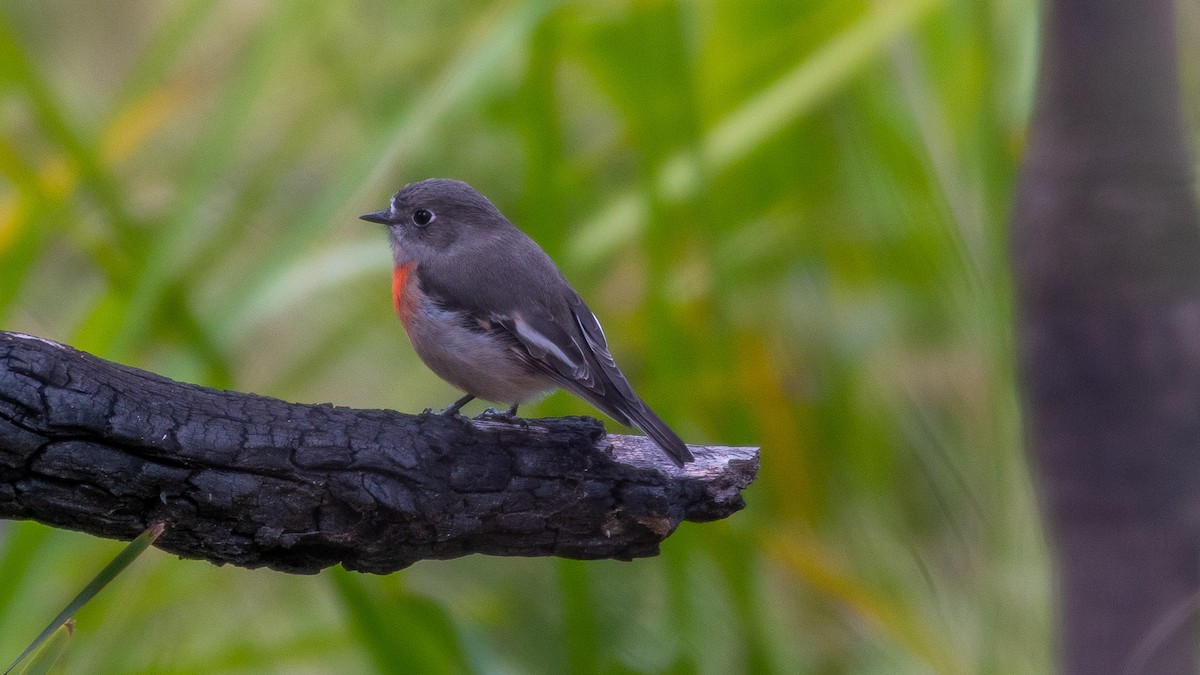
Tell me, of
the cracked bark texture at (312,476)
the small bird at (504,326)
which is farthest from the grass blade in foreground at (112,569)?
the small bird at (504,326)

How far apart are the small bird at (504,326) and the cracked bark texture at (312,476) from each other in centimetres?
26

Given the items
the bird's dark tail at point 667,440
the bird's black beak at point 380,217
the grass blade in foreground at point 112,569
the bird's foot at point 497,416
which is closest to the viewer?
the grass blade in foreground at point 112,569

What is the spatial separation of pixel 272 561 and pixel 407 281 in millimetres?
939

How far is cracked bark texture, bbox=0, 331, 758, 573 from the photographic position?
130cm

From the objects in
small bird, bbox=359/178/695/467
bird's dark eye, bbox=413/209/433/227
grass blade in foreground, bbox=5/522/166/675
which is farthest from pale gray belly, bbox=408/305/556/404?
grass blade in foreground, bbox=5/522/166/675

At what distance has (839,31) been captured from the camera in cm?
345

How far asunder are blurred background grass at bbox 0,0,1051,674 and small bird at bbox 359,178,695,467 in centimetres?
33

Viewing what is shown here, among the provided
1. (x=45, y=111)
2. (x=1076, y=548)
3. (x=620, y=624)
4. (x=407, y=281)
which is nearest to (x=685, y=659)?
(x=620, y=624)

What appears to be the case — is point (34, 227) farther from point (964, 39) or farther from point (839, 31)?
→ point (964, 39)

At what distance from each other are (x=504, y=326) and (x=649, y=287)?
68 cm

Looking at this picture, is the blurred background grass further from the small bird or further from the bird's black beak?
the small bird

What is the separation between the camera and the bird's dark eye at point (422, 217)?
2457 millimetres

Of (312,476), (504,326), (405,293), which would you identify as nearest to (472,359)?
(504,326)

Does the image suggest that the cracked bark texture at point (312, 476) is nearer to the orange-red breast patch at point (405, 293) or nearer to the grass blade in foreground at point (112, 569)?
the grass blade in foreground at point (112, 569)
